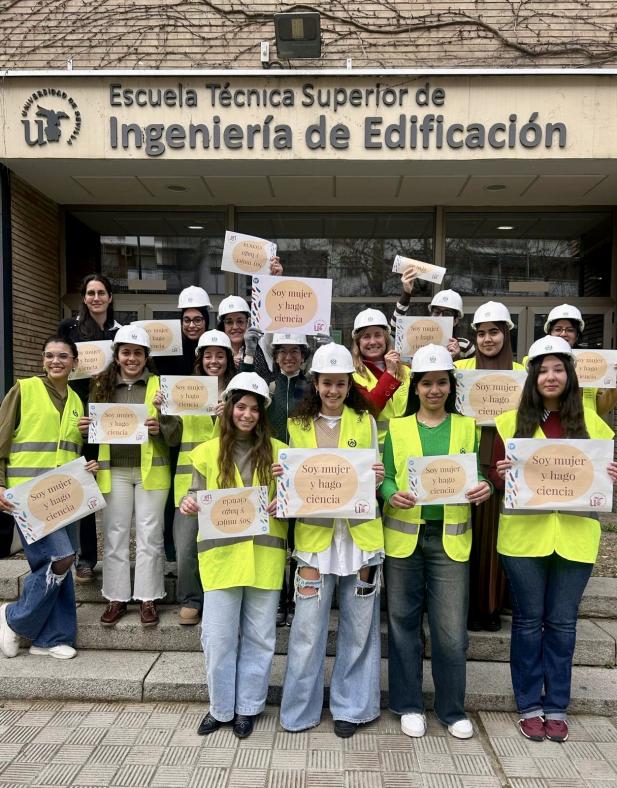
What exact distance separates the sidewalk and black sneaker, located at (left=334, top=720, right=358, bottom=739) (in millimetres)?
28

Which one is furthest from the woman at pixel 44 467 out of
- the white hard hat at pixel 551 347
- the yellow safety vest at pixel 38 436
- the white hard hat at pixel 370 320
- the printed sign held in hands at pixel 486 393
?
the white hard hat at pixel 551 347

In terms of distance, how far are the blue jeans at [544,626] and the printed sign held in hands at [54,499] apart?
2538mm

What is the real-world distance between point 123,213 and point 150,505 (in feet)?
→ 21.2

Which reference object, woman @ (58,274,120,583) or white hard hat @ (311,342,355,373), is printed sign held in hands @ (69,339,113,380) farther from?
white hard hat @ (311,342,355,373)

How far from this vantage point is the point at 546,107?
22.4 feet

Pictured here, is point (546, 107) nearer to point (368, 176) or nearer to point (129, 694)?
point (368, 176)

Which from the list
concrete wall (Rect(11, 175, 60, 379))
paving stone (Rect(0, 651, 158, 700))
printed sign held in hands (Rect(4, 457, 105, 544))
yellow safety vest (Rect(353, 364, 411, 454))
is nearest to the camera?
printed sign held in hands (Rect(4, 457, 105, 544))

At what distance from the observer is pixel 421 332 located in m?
4.22

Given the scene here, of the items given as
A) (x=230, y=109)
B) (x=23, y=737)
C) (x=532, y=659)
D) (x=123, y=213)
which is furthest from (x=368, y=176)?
(x=23, y=737)

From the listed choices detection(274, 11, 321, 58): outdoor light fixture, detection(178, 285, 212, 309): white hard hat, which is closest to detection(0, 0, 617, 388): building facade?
detection(274, 11, 321, 58): outdoor light fixture

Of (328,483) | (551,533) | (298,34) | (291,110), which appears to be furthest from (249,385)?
(298,34)

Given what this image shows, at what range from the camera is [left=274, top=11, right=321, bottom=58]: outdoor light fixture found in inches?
265

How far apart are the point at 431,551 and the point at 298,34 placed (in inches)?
247

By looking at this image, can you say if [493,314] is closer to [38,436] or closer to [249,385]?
[249,385]
